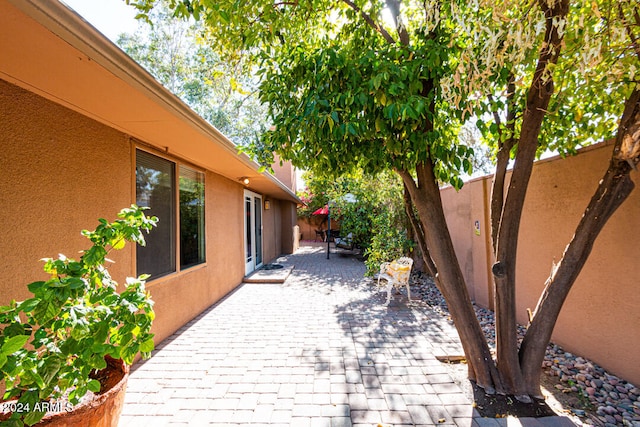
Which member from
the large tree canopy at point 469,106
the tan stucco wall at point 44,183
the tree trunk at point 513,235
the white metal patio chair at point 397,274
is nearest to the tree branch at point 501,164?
the large tree canopy at point 469,106

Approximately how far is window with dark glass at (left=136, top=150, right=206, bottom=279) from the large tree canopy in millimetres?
1864

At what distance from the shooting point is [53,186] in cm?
247

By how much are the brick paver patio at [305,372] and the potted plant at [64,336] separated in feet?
3.87

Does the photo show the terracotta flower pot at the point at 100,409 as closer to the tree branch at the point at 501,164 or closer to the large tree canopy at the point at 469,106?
the large tree canopy at the point at 469,106

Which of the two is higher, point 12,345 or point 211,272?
point 12,345

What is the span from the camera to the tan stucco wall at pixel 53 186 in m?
2.15

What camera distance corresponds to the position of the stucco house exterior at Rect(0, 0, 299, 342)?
1730 millimetres

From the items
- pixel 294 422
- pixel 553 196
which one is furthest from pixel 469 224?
pixel 294 422

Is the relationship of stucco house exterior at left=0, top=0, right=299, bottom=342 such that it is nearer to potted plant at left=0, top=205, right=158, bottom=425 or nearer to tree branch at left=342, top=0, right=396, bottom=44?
potted plant at left=0, top=205, right=158, bottom=425

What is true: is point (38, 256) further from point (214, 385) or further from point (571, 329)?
point (571, 329)

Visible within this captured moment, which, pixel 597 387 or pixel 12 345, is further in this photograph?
pixel 597 387

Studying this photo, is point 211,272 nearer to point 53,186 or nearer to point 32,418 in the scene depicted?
point 53,186

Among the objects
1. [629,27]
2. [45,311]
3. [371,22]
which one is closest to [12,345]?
[45,311]

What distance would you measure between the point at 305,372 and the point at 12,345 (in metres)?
2.44
